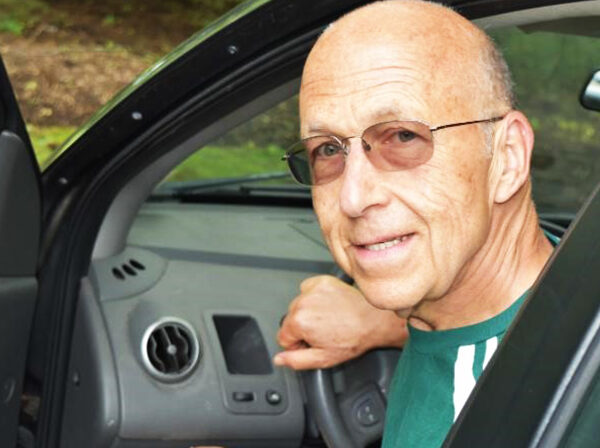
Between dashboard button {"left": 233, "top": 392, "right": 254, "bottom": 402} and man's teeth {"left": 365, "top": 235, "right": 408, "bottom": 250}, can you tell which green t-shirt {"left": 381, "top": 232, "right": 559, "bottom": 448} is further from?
dashboard button {"left": 233, "top": 392, "right": 254, "bottom": 402}

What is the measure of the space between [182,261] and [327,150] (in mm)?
1181

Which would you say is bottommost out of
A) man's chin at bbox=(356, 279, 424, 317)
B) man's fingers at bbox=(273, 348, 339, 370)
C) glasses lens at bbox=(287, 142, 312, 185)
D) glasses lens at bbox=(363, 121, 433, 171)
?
man's chin at bbox=(356, 279, 424, 317)

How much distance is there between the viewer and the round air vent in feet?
9.32

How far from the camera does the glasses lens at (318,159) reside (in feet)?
6.69

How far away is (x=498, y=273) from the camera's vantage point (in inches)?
78.4

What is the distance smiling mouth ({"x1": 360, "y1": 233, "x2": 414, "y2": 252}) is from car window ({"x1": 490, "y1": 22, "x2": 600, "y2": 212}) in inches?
44.3

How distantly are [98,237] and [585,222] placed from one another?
176 cm

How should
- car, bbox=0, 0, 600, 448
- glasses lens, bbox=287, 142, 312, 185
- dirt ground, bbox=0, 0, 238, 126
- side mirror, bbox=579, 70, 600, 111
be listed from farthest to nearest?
dirt ground, bbox=0, 0, 238, 126 → car, bbox=0, 0, 600, 448 → glasses lens, bbox=287, 142, 312, 185 → side mirror, bbox=579, 70, 600, 111

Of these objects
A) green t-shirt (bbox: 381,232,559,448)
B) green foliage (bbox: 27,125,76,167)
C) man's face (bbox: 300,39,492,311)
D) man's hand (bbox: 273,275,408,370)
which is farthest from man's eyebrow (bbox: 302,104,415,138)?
green foliage (bbox: 27,125,76,167)

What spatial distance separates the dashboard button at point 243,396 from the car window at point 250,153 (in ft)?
2.58

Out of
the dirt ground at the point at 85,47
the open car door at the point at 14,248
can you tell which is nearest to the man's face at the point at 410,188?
the open car door at the point at 14,248

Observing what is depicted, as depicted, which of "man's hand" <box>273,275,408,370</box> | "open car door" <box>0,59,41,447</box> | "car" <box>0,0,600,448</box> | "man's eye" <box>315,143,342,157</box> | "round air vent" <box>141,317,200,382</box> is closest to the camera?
"man's eye" <box>315,143,342,157</box>

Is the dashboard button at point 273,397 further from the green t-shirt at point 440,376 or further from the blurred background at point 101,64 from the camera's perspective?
the blurred background at point 101,64

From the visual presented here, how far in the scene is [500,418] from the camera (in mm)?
1281
